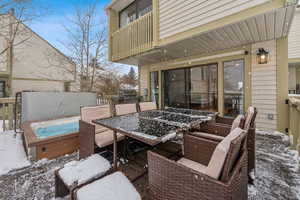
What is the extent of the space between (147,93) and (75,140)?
14.4 ft

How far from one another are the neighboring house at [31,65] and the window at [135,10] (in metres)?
3.85

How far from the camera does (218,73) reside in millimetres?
4484

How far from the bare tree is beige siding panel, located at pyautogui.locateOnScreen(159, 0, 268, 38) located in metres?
4.43

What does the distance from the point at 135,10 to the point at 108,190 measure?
6910 mm

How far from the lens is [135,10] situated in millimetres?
6145

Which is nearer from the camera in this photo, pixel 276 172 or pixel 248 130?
pixel 248 130

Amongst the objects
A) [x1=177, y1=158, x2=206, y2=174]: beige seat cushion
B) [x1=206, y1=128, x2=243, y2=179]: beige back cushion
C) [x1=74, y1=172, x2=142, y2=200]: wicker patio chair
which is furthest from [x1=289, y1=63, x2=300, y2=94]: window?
[x1=74, y1=172, x2=142, y2=200]: wicker patio chair

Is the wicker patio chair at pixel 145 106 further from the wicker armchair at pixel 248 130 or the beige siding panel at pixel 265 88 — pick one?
the beige siding panel at pixel 265 88

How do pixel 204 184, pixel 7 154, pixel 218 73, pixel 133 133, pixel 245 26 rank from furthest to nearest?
1. pixel 218 73
2. pixel 245 26
3. pixel 7 154
4. pixel 133 133
5. pixel 204 184

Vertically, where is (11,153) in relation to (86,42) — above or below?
below

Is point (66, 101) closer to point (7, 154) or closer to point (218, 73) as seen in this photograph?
point (7, 154)

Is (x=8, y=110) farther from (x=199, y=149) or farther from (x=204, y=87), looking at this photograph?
(x=204, y=87)

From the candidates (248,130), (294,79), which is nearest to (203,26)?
(248,130)

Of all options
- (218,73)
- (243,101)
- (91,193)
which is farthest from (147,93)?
(91,193)
